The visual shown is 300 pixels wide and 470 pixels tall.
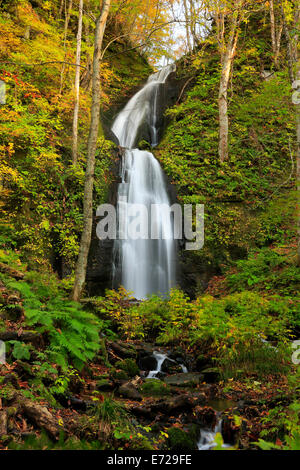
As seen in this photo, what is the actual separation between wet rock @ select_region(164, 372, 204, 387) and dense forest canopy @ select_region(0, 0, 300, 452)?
0.10ft

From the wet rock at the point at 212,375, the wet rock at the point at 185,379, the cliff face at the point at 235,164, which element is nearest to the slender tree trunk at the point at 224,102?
the cliff face at the point at 235,164

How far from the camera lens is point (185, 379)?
18.3 ft

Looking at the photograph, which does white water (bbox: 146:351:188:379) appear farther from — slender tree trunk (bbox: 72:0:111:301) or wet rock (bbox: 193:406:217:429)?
slender tree trunk (bbox: 72:0:111:301)

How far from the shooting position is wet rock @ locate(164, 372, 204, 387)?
17.6 feet

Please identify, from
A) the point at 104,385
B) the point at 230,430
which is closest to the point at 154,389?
the point at 104,385

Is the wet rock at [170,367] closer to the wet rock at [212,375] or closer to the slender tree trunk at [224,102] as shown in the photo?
the wet rock at [212,375]

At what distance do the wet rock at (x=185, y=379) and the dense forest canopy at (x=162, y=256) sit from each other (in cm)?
3

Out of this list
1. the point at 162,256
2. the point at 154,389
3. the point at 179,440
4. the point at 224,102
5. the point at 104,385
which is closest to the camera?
the point at 179,440

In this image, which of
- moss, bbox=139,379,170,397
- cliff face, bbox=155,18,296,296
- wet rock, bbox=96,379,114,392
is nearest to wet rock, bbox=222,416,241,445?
moss, bbox=139,379,170,397

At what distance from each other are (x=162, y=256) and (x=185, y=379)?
5899 mm

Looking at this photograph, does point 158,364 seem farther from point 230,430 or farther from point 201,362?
point 230,430

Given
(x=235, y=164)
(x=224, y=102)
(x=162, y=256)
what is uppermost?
(x=224, y=102)

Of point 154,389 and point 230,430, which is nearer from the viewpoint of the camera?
point 230,430
